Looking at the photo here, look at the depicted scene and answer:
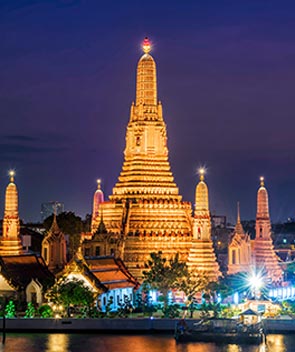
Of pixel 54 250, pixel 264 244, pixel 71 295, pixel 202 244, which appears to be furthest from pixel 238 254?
pixel 71 295

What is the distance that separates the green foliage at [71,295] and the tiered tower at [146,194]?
30.0ft

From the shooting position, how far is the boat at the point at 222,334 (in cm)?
4534

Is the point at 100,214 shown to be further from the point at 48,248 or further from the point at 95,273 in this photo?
the point at 95,273

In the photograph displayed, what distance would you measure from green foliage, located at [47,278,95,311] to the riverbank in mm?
1730

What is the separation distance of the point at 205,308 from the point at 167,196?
1217 centimetres

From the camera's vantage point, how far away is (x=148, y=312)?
51438 millimetres

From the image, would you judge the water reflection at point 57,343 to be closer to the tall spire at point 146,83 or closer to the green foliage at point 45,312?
the green foliage at point 45,312

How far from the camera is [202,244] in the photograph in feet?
186

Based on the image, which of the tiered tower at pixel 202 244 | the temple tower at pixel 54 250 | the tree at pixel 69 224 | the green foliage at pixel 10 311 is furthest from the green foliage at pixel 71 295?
the tree at pixel 69 224

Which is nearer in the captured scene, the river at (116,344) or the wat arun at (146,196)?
the river at (116,344)

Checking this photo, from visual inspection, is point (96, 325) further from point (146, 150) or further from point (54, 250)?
point (146, 150)

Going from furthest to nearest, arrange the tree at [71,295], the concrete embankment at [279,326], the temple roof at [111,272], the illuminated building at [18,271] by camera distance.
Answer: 1. the temple roof at [111,272]
2. the illuminated building at [18,271]
3. the tree at [71,295]
4. the concrete embankment at [279,326]

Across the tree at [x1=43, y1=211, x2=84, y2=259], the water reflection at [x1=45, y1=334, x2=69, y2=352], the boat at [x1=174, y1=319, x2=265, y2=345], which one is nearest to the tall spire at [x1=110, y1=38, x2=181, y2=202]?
the water reflection at [x1=45, y1=334, x2=69, y2=352]

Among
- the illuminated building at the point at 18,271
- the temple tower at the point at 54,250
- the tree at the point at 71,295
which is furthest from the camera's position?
the temple tower at the point at 54,250
